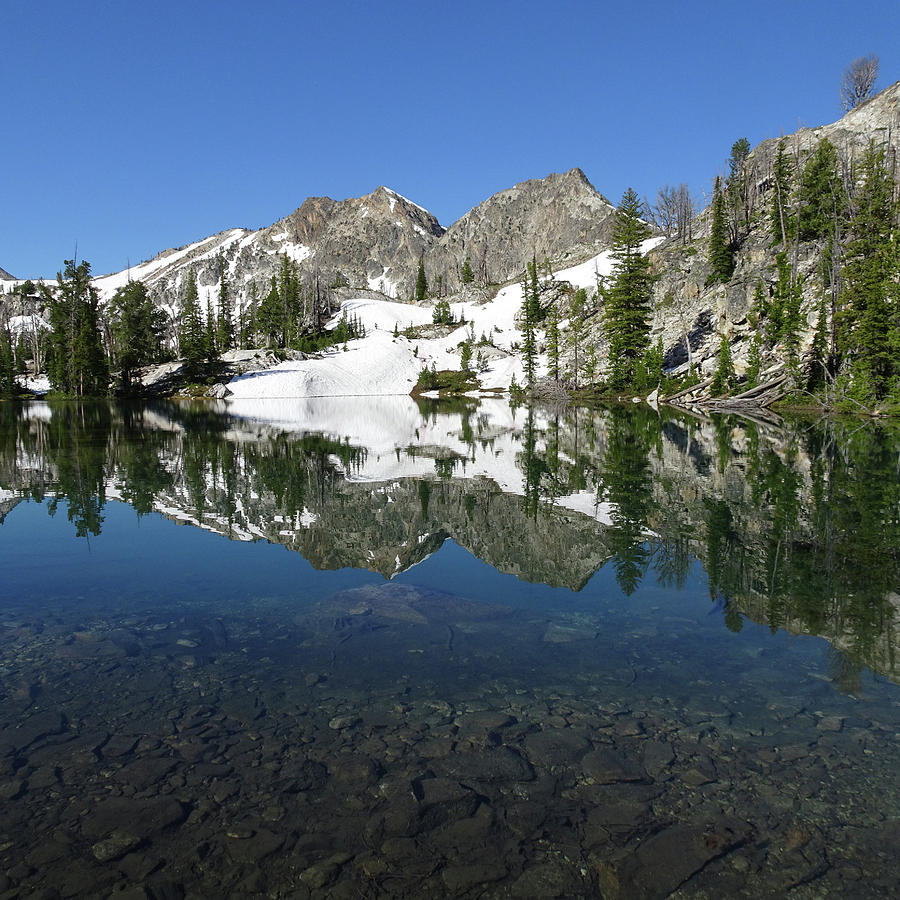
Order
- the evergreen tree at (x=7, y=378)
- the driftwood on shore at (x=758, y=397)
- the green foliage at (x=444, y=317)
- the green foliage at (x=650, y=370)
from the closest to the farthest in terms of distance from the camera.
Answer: the driftwood on shore at (x=758, y=397)
the green foliage at (x=650, y=370)
the evergreen tree at (x=7, y=378)
the green foliage at (x=444, y=317)

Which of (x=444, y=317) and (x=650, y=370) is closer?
(x=650, y=370)

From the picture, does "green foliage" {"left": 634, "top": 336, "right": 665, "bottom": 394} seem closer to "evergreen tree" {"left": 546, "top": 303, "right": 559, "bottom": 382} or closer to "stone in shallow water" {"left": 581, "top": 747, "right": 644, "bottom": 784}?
"evergreen tree" {"left": 546, "top": 303, "right": 559, "bottom": 382}

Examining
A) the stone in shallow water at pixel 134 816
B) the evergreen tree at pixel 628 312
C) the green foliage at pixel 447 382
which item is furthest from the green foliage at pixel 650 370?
the stone in shallow water at pixel 134 816

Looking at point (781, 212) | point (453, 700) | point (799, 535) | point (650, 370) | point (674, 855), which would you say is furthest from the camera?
point (781, 212)

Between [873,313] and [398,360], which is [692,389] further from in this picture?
[398,360]

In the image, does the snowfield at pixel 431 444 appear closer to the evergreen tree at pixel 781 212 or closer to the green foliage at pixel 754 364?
the green foliage at pixel 754 364

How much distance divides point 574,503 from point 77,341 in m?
94.6

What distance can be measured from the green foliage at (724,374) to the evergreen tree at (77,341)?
82.9m

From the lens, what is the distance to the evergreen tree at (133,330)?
101 meters

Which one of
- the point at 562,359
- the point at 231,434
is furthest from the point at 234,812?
the point at 562,359

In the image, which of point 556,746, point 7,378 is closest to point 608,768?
point 556,746

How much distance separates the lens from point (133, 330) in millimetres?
104625

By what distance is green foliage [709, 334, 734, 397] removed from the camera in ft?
A: 208

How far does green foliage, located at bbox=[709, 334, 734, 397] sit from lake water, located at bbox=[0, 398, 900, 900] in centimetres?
5002
